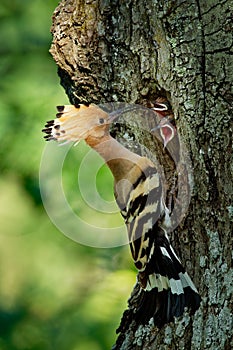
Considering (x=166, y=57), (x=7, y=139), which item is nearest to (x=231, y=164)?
(x=166, y=57)

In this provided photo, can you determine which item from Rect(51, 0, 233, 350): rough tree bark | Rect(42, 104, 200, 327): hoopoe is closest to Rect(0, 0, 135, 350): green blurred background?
Rect(42, 104, 200, 327): hoopoe

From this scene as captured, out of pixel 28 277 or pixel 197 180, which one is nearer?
pixel 197 180

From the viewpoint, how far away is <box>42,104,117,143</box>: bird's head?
2.70m

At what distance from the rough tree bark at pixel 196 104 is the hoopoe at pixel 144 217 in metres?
0.06

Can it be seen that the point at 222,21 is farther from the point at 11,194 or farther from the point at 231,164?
the point at 11,194

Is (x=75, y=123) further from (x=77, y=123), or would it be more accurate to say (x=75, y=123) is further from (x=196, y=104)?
(x=196, y=104)

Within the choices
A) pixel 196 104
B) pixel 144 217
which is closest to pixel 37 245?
pixel 144 217

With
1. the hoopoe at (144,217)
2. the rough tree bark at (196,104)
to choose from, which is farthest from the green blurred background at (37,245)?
the rough tree bark at (196,104)

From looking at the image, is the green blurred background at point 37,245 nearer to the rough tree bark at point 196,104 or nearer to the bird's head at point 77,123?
the bird's head at point 77,123

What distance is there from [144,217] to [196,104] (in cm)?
42

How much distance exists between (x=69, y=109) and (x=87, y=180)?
0.52m

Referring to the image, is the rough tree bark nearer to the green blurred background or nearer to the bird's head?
the bird's head

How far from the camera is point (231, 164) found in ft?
8.48

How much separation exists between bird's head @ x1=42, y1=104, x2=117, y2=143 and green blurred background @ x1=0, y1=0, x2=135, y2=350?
42cm
